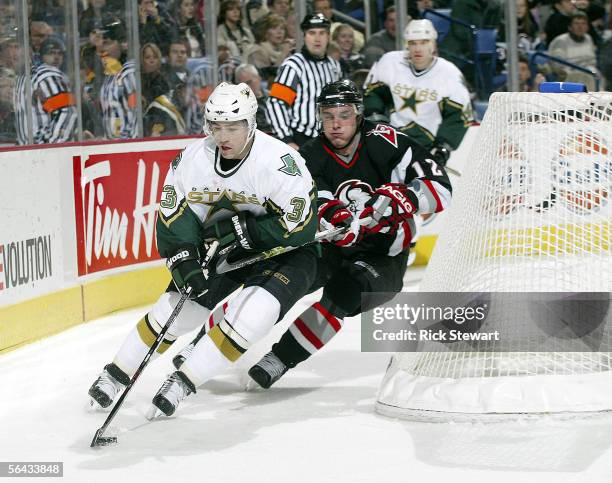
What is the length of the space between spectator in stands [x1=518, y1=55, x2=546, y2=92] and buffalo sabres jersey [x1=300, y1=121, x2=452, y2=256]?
469 centimetres

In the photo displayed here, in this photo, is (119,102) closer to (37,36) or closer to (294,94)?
(37,36)

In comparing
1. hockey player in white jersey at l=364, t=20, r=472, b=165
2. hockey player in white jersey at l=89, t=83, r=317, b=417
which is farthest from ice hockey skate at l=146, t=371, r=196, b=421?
hockey player in white jersey at l=364, t=20, r=472, b=165

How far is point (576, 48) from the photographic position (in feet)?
31.5

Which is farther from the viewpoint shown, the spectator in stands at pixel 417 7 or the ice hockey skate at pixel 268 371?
the spectator in stands at pixel 417 7

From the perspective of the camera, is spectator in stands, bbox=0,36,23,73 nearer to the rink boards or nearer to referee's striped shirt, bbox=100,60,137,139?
the rink boards

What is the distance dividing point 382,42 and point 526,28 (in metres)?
1.44

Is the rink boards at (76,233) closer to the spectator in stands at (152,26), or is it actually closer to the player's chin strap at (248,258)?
the spectator in stands at (152,26)

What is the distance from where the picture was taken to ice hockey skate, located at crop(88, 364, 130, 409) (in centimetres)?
427

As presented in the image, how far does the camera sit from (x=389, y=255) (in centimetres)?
492

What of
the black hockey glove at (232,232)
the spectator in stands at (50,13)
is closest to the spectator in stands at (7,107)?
the spectator in stands at (50,13)

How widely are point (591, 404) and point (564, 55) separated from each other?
609 centimetres

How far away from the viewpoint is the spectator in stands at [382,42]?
857 centimetres

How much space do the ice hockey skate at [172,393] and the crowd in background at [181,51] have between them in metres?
2.09

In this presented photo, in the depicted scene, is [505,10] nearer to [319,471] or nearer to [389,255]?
[389,255]
